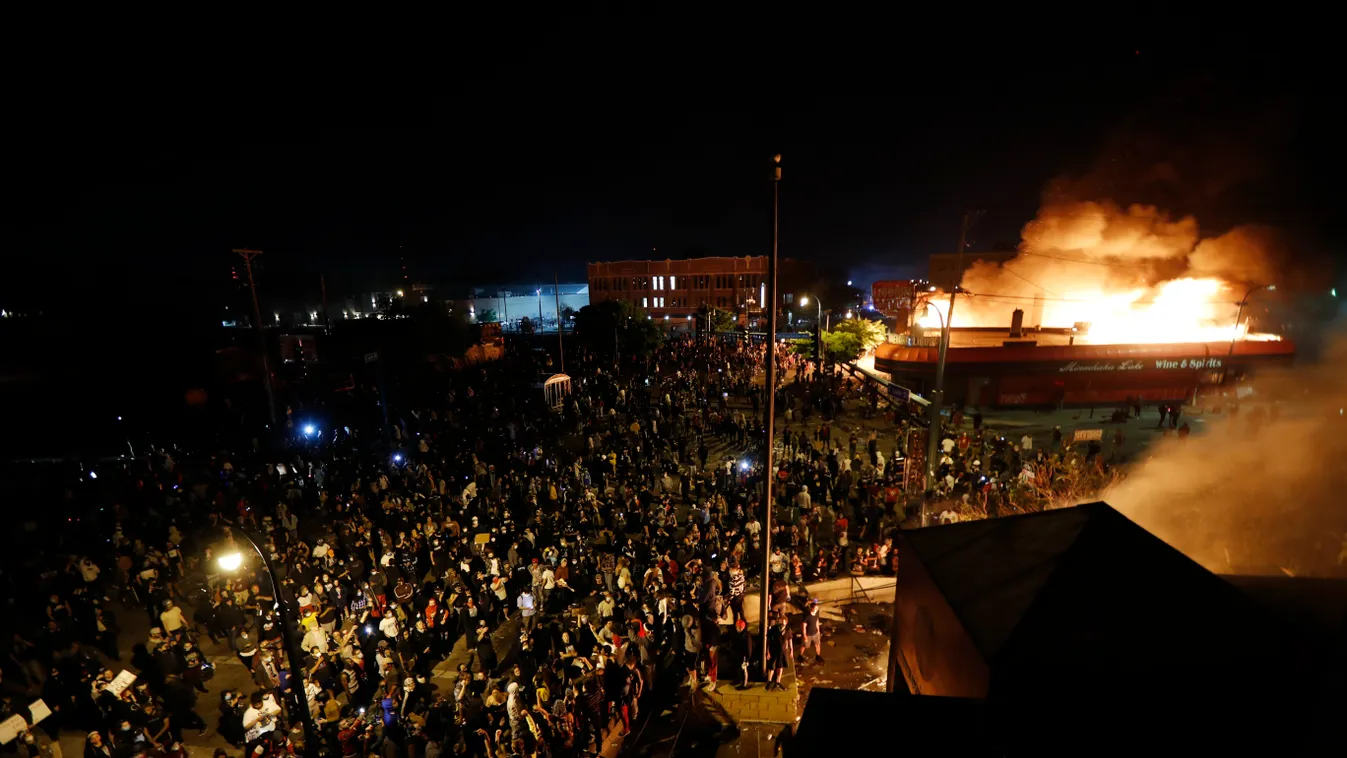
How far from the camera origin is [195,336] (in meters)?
38.5

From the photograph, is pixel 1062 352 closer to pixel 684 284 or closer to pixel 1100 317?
pixel 1100 317

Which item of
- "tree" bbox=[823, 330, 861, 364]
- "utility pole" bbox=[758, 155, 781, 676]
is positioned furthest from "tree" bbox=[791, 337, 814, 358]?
"utility pole" bbox=[758, 155, 781, 676]

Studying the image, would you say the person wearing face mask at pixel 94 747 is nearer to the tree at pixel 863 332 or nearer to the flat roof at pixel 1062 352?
the flat roof at pixel 1062 352

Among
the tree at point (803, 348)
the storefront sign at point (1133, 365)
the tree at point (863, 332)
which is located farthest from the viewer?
the tree at point (803, 348)

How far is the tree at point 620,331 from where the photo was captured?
44281mm

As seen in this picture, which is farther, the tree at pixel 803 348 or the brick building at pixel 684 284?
the brick building at pixel 684 284

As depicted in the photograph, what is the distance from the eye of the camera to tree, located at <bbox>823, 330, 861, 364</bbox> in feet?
118

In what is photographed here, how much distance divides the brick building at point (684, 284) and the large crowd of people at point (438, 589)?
5710 cm

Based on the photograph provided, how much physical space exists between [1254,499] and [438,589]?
17.8 metres

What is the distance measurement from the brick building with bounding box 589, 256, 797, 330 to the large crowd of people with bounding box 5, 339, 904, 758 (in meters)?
57.1

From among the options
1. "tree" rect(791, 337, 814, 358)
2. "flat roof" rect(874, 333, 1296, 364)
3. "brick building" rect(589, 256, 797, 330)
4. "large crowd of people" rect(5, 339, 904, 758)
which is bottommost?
"large crowd of people" rect(5, 339, 904, 758)

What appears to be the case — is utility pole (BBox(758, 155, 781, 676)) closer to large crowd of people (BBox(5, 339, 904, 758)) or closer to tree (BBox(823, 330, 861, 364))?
large crowd of people (BBox(5, 339, 904, 758))

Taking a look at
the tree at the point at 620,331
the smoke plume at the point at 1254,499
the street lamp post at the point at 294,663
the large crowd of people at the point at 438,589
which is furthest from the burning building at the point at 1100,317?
the street lamp post at the point at 294,663

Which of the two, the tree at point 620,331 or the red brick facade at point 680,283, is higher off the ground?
the red brick facade at point 680,283
